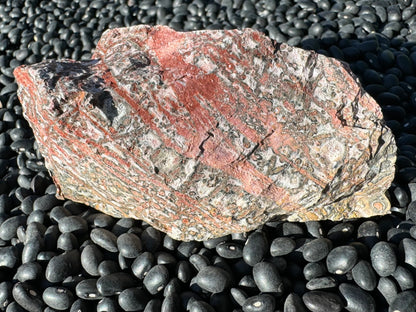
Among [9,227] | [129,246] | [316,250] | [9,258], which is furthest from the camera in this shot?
[9,227]

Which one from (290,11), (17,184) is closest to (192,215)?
(17,184)

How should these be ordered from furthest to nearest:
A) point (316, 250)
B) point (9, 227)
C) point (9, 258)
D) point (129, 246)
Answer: point (9, 227), point (9, 258), point (129, 246), point (316, 250)

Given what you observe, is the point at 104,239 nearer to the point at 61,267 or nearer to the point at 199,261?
the point at 61,267

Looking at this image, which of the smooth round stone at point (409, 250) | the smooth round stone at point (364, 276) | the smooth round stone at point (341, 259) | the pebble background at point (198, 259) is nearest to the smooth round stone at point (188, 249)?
the pebble background at point (198, 259)

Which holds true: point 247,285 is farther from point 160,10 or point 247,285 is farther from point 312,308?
point 160,10

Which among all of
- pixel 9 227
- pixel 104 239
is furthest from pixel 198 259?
pixel 9 227

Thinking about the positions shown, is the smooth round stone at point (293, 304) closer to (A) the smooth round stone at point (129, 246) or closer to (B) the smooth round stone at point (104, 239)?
(A) the smooth round stone at point (129, 246)

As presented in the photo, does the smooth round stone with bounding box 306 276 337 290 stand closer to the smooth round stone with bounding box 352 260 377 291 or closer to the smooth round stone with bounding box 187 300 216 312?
the smooth round stone with bounding box 352 260 377 291
